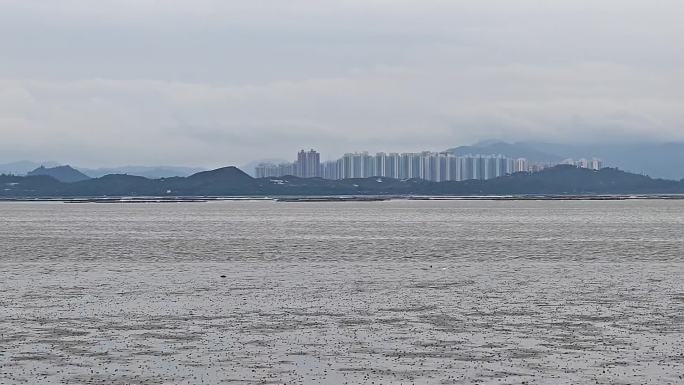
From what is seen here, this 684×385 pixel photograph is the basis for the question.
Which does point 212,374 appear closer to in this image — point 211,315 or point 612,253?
point 211,315

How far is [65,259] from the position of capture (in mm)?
76562

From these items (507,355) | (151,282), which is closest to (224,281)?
(151,282)

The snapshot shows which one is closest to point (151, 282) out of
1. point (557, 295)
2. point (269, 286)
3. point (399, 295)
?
point (269, 286)

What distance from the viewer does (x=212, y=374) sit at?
27406 mm

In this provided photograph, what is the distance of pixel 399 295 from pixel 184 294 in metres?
10.4

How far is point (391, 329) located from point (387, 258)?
41350 millimetres

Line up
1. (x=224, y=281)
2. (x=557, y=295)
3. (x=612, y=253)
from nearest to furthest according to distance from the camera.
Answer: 1. (x=557, y=295)
2. (x=224, y=281)
3. (x=612, y=253)

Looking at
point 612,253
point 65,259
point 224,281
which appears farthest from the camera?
point 612,253

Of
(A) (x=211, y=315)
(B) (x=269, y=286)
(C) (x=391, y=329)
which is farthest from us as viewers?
(B) (x=269, y=286)

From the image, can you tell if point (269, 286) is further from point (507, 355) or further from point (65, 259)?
point (65, 259)

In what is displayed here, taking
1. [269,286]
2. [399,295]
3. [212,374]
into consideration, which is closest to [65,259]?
[269,286]

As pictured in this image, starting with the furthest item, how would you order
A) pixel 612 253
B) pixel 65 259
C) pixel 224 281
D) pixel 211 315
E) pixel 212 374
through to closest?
pixel 612 253
pixel 65 259
pixel 224 281
pixel 211 315
pixel 212 374

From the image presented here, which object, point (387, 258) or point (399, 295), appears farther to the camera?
point (387, 258)

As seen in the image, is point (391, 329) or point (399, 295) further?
point (399, 295)
